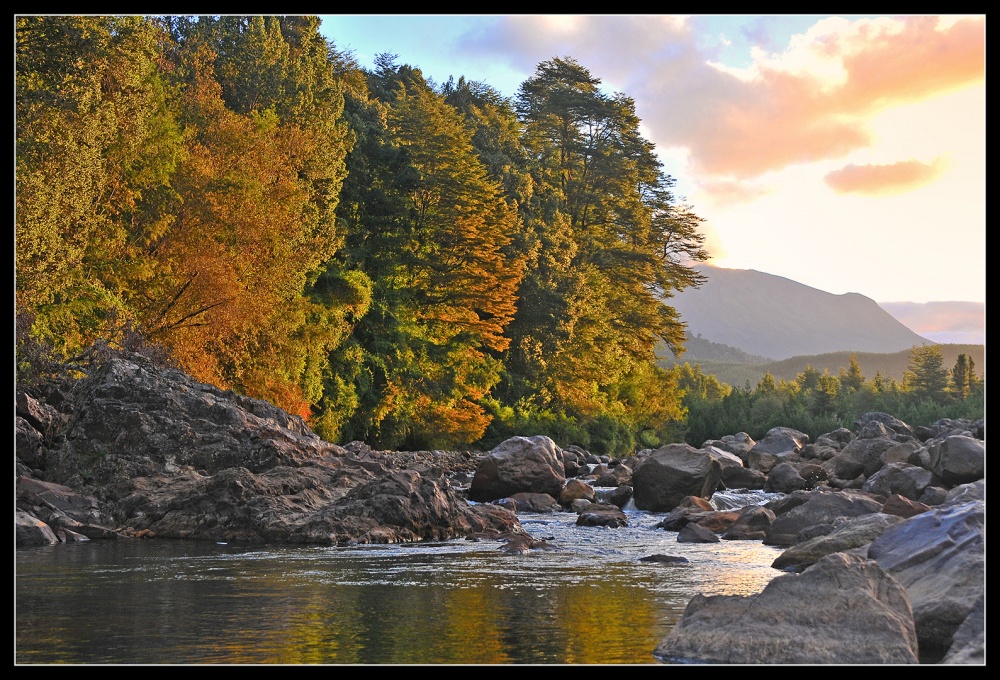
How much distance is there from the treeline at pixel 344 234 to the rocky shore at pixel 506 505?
1.96 metres

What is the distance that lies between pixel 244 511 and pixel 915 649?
38.5 feet

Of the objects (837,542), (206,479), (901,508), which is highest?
(206,479)

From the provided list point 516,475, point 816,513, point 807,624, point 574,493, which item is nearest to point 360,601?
point 807,624

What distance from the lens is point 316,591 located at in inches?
483

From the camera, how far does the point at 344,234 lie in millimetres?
39094

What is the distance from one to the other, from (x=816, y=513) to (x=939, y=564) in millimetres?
8213

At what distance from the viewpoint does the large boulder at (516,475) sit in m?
25.1

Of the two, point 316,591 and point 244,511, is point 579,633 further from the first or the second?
point 244,511

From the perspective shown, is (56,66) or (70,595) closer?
(70,595)

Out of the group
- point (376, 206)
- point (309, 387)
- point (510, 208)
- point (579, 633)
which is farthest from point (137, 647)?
point (510, 208)

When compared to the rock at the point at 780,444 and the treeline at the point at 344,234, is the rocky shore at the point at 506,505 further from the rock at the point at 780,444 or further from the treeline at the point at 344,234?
the rock at the point at 780,444

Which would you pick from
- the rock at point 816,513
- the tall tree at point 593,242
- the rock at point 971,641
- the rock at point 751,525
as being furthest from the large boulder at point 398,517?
the tall tree at point 593,242

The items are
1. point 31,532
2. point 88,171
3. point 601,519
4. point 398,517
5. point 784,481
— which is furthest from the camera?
point 784,481

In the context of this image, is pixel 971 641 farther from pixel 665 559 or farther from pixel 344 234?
pixel 344 234
